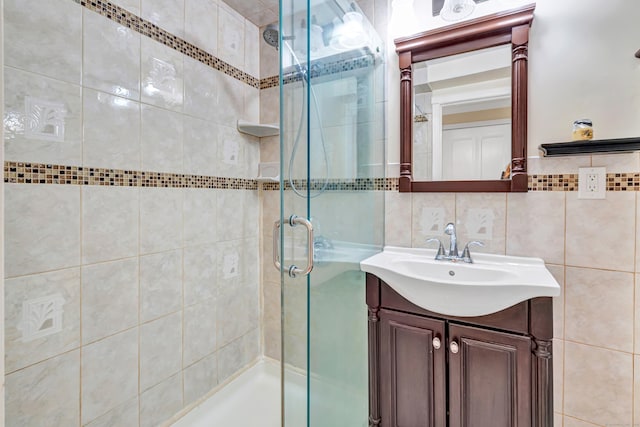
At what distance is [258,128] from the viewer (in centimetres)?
214

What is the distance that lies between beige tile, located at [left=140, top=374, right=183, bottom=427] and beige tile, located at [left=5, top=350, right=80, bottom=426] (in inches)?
12.2

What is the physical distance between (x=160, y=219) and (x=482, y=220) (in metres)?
1.61

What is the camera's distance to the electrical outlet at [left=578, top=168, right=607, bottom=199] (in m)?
1.38

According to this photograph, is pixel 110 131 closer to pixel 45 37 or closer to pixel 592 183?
pixel 45 37

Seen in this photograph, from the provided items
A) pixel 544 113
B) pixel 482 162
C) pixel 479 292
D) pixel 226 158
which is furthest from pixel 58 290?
pixel 544 113

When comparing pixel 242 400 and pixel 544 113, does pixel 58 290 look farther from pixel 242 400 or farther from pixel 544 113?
pixel 544 113

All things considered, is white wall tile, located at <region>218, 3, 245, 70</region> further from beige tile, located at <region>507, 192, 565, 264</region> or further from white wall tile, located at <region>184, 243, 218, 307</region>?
beige tile, located at <region>507, 192, 565, 264</region>

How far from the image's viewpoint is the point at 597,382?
1.42 m

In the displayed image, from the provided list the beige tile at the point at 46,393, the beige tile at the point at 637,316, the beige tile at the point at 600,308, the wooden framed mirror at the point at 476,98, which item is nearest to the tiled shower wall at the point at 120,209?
the beige tile at the point at 46,393

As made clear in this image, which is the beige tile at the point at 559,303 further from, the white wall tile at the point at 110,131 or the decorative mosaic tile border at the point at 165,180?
the white wall tile at the point at 110,131

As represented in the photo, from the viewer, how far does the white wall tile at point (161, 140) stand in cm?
155

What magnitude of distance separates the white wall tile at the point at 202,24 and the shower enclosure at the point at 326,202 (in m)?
0.89

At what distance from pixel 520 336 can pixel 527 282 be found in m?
0.24

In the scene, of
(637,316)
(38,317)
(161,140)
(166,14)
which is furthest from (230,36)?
(637,316)
